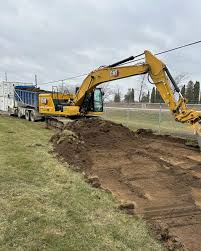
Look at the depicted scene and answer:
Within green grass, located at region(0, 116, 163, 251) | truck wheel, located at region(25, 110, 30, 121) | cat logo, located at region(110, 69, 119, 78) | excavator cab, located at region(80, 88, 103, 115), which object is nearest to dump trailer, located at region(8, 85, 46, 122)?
truck wheel, located at region(25, 110, 30, 121)

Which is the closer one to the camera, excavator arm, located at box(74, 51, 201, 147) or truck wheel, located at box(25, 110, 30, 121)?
excavator arm, located at box(74, 51, 201, 147)

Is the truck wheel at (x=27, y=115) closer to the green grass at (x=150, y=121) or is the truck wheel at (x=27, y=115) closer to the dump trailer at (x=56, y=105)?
the dump trailer at (x=56, y=105)

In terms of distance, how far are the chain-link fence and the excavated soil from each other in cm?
324

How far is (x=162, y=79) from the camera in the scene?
42.2 ft

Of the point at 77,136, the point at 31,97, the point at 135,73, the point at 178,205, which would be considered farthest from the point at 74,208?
the point at 31,97

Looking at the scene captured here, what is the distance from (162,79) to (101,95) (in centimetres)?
731

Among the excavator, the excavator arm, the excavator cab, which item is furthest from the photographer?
the excavator cab

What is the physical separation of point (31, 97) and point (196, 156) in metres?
16.9

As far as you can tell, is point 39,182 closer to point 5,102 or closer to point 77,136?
point 77,136

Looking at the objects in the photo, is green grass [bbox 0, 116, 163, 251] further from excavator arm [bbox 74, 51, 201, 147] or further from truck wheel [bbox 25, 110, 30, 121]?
truck wheel [bbox 25, 110, 30, 121]

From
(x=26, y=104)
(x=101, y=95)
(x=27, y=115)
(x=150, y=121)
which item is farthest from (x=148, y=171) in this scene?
(x=26, y=104)

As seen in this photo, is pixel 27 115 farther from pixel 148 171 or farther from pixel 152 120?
pixel 148 171

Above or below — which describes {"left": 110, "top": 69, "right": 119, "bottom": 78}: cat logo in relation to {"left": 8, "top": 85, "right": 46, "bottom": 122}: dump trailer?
above

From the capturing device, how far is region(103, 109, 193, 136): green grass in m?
19.1
